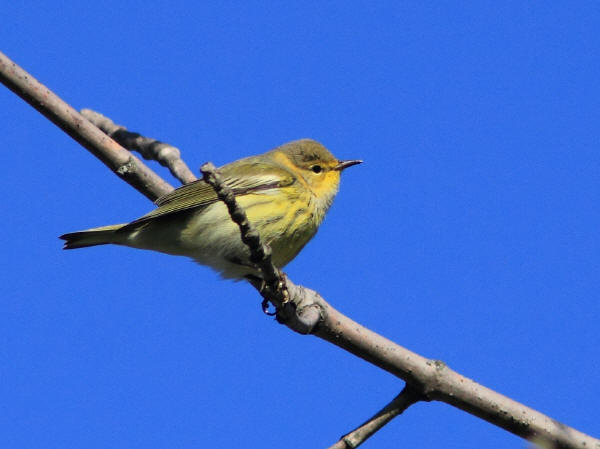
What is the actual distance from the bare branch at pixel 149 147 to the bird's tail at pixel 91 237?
61cm

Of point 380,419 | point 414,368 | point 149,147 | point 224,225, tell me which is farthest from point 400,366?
point 149,147

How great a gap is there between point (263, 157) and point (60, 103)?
8.60 ft

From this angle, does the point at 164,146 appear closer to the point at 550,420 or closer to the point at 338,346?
the point at 338,346

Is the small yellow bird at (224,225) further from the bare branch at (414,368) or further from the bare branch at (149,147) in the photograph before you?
the bare branch at (414,368)

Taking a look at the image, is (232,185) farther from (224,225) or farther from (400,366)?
(400,366)

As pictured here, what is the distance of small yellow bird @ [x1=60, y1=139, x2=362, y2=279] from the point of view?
542 cm

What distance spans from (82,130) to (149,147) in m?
1.18

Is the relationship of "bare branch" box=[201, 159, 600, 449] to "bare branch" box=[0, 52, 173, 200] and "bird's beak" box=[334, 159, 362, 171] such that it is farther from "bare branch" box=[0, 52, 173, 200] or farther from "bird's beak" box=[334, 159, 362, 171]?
"bird's beak" box=[334, 159, 362, 171]

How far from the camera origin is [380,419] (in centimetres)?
389

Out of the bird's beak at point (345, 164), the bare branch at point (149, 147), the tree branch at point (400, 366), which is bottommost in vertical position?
the tree branch at point (400, 366)

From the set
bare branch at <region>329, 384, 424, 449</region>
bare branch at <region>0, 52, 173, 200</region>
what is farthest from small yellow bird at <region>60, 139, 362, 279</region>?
bare branch at <region>329, 384, 424, 449</region>

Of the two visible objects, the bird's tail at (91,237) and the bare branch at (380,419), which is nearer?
the bare branch at (380,419)

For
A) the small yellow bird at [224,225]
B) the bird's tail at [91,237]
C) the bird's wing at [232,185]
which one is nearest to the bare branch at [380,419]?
the small yellow bird at [224,225]

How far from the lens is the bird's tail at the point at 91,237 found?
5.55 m
